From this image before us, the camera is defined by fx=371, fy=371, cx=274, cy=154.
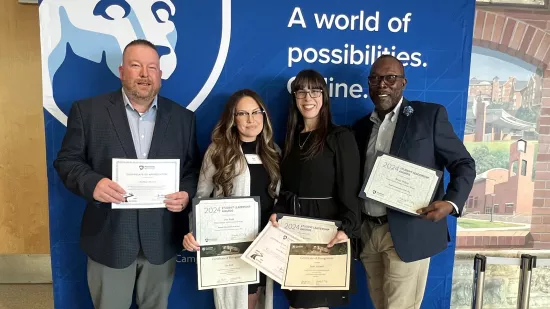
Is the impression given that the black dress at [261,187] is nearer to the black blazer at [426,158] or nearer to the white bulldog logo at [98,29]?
the black blazer at [426,158]

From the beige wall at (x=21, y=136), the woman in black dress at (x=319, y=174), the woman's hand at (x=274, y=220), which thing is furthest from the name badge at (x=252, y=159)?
the beige wall at (x=21, y=136)

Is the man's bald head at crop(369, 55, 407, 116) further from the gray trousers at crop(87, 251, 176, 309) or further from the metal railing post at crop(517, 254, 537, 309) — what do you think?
the metal railing post at crop(517, 254, 537, 309)

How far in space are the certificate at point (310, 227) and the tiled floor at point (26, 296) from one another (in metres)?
2.74

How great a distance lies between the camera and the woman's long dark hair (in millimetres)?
1914

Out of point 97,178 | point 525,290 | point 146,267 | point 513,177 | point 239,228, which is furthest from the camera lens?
point 513,177

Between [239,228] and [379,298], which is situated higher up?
[239,228]

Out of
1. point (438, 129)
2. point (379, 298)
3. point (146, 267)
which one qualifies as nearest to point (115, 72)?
point (146, 267)

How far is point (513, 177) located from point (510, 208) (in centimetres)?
29

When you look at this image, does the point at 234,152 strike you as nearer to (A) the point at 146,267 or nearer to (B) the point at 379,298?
(A) the point at 146,267

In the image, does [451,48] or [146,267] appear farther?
[451,48]

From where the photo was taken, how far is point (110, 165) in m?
1.89

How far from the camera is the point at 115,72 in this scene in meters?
2.37

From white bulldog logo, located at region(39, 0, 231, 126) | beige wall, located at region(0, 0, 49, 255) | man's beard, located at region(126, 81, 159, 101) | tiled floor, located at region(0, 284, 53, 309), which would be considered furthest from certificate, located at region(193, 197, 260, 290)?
beige wall, located at region(0, 0, 49, 255)

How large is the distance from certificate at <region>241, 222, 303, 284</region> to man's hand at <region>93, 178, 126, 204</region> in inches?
26.9
